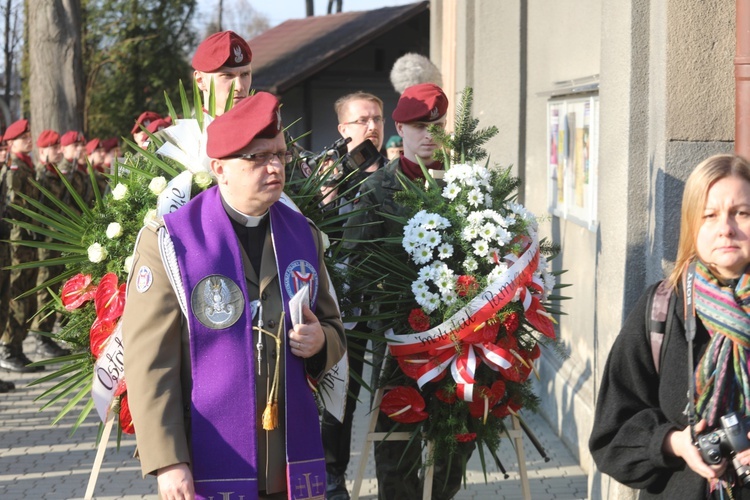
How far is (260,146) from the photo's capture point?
11.0ft

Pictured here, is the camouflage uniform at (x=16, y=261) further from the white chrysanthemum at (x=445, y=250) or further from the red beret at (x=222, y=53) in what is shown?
the white chrysanthemum at (x=445, y=250)

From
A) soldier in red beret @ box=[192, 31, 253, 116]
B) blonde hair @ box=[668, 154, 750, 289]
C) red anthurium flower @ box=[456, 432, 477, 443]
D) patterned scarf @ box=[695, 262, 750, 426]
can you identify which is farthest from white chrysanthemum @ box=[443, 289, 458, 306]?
patterned scarf @ box=[695, 262, 750, 426]

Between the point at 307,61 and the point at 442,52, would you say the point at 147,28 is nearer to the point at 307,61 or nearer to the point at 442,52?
the point at 307,61

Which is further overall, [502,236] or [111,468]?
[111,468]

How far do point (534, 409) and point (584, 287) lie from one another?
2678 mm

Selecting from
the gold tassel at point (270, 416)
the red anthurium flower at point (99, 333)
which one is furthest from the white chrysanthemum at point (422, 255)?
the gold tassel at point (270, 416)

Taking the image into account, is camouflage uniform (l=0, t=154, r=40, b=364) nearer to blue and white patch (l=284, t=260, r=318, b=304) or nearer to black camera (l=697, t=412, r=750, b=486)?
blue and white patch (l=284, t=260, r=318, b=304)

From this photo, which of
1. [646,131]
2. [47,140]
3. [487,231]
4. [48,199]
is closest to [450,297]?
[487,231]

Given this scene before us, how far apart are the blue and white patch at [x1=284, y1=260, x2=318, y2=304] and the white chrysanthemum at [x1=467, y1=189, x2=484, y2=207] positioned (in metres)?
1.37

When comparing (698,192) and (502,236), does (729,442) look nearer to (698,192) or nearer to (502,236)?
(698,192)

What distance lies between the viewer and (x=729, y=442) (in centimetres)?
280

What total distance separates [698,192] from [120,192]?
2235 mm

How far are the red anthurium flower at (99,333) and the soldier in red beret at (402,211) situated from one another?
1215mm

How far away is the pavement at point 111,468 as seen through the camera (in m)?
6.36
